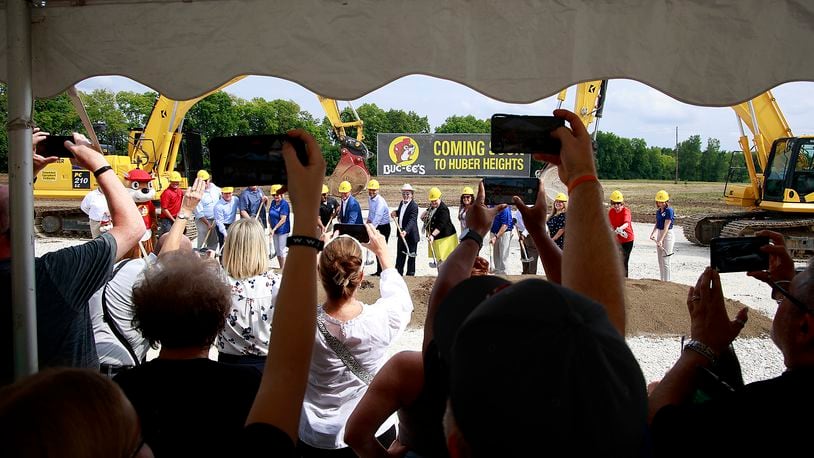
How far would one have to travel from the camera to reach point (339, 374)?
2.47 meters

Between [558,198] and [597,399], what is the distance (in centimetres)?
1004

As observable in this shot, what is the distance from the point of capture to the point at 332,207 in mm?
12930

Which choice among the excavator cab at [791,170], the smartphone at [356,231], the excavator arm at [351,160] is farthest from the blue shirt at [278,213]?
the excavator cab at [791,170]

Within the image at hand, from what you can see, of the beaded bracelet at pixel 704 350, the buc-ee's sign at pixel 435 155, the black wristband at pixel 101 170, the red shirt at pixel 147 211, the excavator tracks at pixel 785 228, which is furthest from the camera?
the buc-ee's sign at pixel 435 155

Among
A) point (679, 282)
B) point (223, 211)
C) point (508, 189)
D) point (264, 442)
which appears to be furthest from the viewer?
point (223, 211)

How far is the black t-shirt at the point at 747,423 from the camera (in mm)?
1236

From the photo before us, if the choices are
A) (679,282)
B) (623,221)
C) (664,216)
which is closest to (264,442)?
(623,221)

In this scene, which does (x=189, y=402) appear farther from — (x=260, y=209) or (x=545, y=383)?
(x=260, y=209)

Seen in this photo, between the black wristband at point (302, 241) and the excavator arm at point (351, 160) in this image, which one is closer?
the black wristband at point (302, 241)

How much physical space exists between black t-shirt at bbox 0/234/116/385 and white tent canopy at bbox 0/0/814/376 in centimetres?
34

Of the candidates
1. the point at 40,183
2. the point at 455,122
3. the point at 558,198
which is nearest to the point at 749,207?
the point at 558,198

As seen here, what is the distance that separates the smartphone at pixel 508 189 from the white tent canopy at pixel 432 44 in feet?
1.28

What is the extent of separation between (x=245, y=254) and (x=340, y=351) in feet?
3.20

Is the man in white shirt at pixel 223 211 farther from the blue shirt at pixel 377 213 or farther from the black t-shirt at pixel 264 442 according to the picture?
the black t-shirt at pixel 264 442
